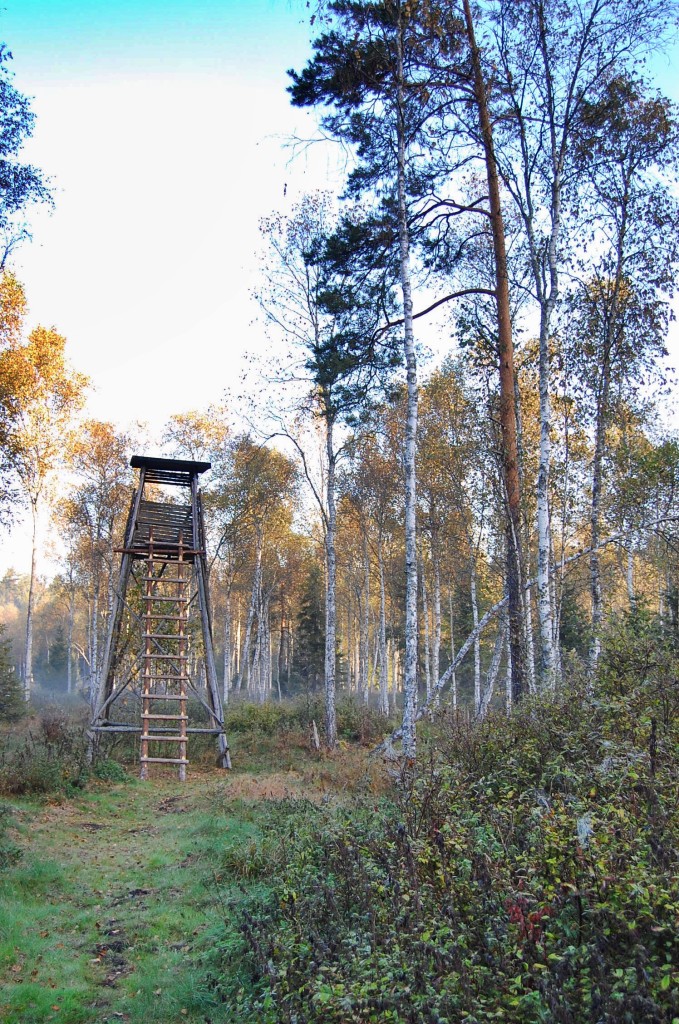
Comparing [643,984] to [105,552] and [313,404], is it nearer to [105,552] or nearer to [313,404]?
[313,404]

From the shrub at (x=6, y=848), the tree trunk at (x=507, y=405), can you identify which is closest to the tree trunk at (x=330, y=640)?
the tree trunk at (x=507, y=405)

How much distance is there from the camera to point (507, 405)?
1161cm

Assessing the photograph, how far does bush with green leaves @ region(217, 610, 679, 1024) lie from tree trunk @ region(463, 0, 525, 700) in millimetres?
4372

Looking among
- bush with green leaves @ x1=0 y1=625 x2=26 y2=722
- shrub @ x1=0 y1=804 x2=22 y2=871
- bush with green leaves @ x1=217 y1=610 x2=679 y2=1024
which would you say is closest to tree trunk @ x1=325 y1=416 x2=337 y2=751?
bush with green leaves @ x1=0 y1=625 x2=26 y2=722

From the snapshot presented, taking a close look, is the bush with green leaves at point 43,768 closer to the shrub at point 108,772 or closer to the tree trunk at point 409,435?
the shrub at point 108,772

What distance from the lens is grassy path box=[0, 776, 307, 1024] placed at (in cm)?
462

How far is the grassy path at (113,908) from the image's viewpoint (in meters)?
4.62

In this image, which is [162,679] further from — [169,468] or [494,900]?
[494,900]

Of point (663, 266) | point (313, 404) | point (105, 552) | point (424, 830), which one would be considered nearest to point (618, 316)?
point (663, 266)

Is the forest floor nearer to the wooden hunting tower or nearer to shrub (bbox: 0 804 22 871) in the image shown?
shrub (bbox: 0 804 22 871)

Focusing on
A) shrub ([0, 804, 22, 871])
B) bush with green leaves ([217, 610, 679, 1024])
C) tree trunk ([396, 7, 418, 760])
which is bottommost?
shrub ([0, 804, 22, 871])

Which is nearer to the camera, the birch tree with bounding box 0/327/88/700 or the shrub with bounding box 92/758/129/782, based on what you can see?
the shrub with bounding box 92/758/129/782

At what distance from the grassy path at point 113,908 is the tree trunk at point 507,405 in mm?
4386

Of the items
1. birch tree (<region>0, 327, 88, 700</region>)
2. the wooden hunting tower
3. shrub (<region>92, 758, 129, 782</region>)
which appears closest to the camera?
shrub (<region>92, 758, 129, 782</region>)
